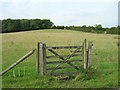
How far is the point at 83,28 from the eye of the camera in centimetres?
8412

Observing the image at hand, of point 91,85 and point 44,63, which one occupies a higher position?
point 44,63

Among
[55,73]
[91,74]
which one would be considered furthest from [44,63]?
[91,74]

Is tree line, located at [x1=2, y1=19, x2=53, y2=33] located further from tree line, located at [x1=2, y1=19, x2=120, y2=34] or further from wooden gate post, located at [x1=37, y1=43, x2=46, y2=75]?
wooden gate post, located at [x1=37, y1=43, x2=46, y2=75]

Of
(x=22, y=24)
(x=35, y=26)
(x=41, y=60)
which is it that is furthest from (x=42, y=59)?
(x=35, y=26)

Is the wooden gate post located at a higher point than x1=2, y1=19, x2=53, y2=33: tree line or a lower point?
A: lower

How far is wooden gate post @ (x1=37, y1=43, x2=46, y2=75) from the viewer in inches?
463

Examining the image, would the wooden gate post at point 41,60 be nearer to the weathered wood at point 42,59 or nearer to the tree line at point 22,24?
the weathered wood at point 42,59

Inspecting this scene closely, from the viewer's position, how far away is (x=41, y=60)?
11.9 metres

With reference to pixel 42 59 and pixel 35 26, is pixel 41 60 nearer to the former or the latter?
pixel 42 59

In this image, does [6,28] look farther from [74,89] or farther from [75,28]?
[74,89]

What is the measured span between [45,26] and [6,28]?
18666 millimetres

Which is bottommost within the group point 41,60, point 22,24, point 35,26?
point 41,60

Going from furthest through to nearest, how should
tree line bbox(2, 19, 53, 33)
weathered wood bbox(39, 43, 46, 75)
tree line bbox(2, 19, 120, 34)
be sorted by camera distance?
1. tree line bbox(2, 19, 120, 34)
2. tree line bbox(2, 19, 53, 33)
3. weathered wood bbox(39, 43, 46, 75)

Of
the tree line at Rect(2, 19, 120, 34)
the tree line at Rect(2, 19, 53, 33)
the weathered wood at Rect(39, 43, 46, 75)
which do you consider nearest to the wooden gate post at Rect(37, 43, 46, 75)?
the weathered wood at Rect(39, 43, 46, 75)
